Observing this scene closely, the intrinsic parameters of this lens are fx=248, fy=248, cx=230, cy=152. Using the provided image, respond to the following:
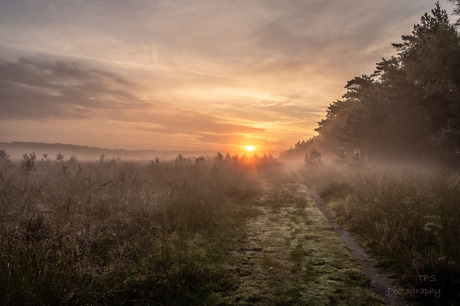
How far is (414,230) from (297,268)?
10.7 ft

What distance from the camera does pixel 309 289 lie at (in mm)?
4168

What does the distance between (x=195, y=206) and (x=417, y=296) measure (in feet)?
19.6

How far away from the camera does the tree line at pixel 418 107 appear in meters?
13.6

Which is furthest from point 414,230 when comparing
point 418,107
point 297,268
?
point 418,107

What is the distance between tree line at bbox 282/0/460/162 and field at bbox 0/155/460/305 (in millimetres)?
8068

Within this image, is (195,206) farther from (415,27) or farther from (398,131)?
(415,27)

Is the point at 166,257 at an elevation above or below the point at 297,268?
above

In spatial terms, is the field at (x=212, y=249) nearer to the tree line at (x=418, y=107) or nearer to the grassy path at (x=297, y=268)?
the grassy path at (x=297, y=268)

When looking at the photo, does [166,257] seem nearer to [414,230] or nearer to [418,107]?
[414,230]

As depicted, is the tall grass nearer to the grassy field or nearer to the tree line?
the grassy field

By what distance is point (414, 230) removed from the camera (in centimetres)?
598

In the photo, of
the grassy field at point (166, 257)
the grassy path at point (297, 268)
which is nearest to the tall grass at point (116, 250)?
the grassy field at point (166, 257)

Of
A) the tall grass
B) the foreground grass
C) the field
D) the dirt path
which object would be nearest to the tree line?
the foreground grass

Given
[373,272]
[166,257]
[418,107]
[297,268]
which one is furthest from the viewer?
[418,107]
